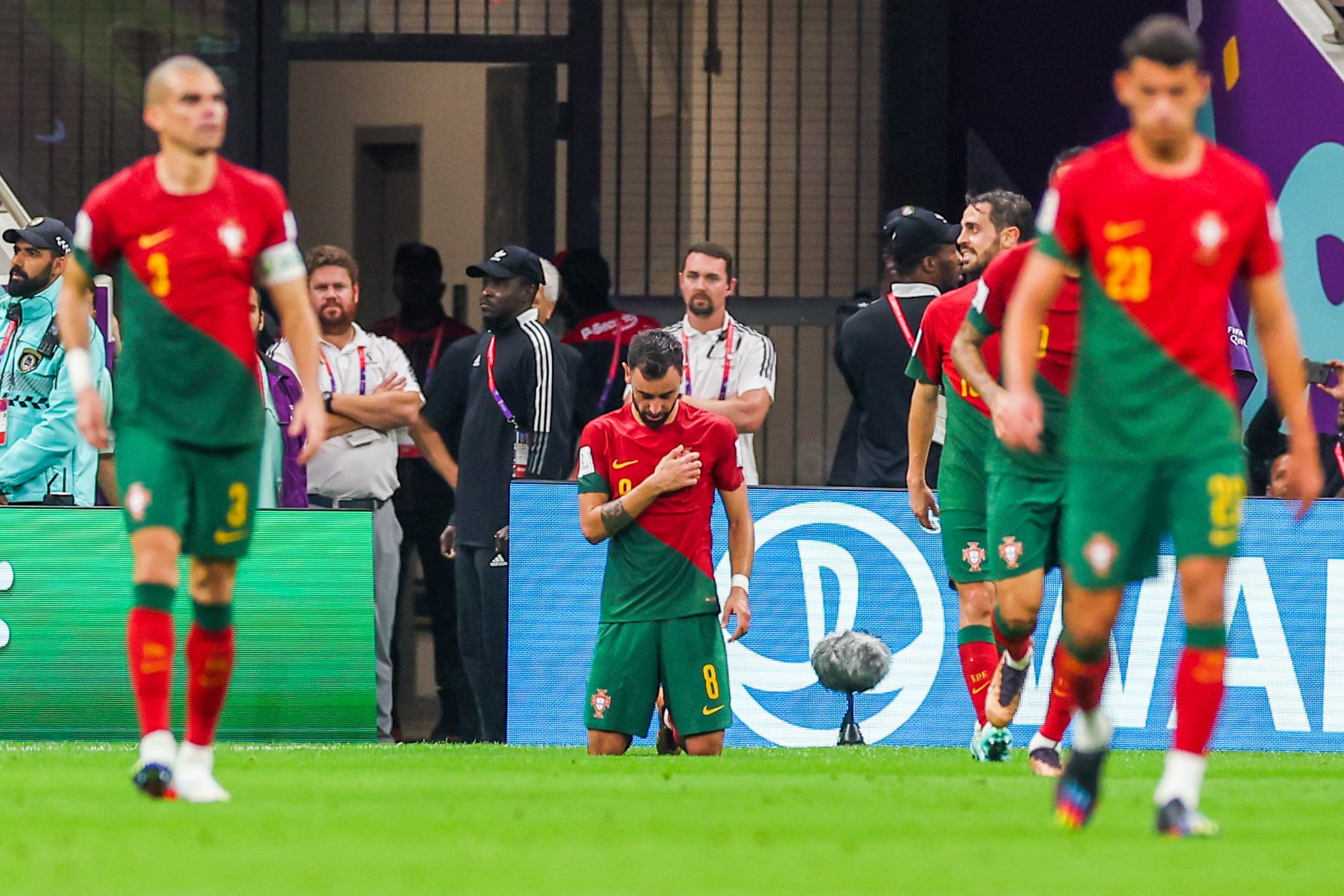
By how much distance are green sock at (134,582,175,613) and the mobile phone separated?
798 cm

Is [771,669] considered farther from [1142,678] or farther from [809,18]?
[809,18]

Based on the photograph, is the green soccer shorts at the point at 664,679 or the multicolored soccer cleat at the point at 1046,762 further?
the green soccer shorts at the point at 664,679

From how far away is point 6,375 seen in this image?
11953 mm

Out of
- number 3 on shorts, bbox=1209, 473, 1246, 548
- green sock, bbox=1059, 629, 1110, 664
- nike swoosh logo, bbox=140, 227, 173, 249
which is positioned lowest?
green sock, bbox=1059, 629, 1110, 664

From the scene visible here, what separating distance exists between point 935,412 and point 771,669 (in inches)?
77.3

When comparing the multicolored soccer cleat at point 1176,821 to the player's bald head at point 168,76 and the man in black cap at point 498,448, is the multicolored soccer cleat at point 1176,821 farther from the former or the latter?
the man in black cap at point 498,448

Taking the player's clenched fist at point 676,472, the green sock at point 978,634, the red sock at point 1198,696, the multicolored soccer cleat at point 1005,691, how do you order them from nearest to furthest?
the red sock at point 1198,696 → the multicolored soccer cleat at point 1005,691 → the green sock at point 978,634 → the player's clenched fist at point 676,472

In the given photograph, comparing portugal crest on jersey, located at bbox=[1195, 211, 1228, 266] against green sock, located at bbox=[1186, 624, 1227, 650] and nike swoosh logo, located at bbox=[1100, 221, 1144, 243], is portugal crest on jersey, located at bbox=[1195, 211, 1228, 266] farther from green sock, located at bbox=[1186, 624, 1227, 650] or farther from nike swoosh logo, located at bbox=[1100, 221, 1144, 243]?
green sock, located at bbox=[1186, 624, 1227, 650]

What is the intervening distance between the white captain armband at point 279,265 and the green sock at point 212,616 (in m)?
1.00

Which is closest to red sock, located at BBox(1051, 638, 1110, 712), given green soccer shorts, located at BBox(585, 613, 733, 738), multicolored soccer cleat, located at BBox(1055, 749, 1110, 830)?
multicolored soccer cleat, located at BBox(1055, 749, 1110, 830)

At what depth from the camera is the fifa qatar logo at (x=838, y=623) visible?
11.6 metres

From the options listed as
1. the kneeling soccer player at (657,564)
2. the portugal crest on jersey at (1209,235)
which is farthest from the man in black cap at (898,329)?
the portugal crest on jersey at (1209,235)

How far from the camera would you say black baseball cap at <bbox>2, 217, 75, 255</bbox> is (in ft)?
39.9

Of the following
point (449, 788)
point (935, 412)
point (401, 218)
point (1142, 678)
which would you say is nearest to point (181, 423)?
point (449, 788)
